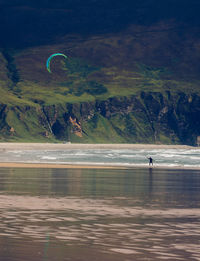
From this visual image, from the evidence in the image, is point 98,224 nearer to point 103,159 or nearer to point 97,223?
point 97,223

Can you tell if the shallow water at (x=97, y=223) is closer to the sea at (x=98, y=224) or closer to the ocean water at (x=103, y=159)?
the sea at (x=98, y=224)

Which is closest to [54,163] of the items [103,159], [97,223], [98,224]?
[103,159]

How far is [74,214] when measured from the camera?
2597cm

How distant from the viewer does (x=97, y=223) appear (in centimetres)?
2345

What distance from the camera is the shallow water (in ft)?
58.2

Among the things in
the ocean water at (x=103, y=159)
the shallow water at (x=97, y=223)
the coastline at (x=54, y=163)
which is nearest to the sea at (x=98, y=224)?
the shallow water at (x=97, y=223)

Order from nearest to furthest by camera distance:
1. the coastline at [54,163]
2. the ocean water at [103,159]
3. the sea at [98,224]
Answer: the sea at [98,224]
the coastline at [54,163]
the ocean water at [103,159]

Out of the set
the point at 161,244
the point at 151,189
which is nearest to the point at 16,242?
the point at 161,244

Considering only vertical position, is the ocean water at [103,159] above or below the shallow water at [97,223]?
above

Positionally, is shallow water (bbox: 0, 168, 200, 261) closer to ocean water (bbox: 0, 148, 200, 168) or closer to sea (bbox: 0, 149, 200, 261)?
sea (bbox: 0, 149, 200, 261)

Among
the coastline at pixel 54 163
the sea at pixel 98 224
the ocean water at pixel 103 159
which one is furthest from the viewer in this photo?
the ocean water at pixel 103 159

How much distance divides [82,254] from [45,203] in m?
12.6

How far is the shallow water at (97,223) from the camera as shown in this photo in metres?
17.8

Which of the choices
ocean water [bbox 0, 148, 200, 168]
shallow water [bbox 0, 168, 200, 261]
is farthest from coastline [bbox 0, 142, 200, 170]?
shallow water [bbox 0, 168, 200, 261]
